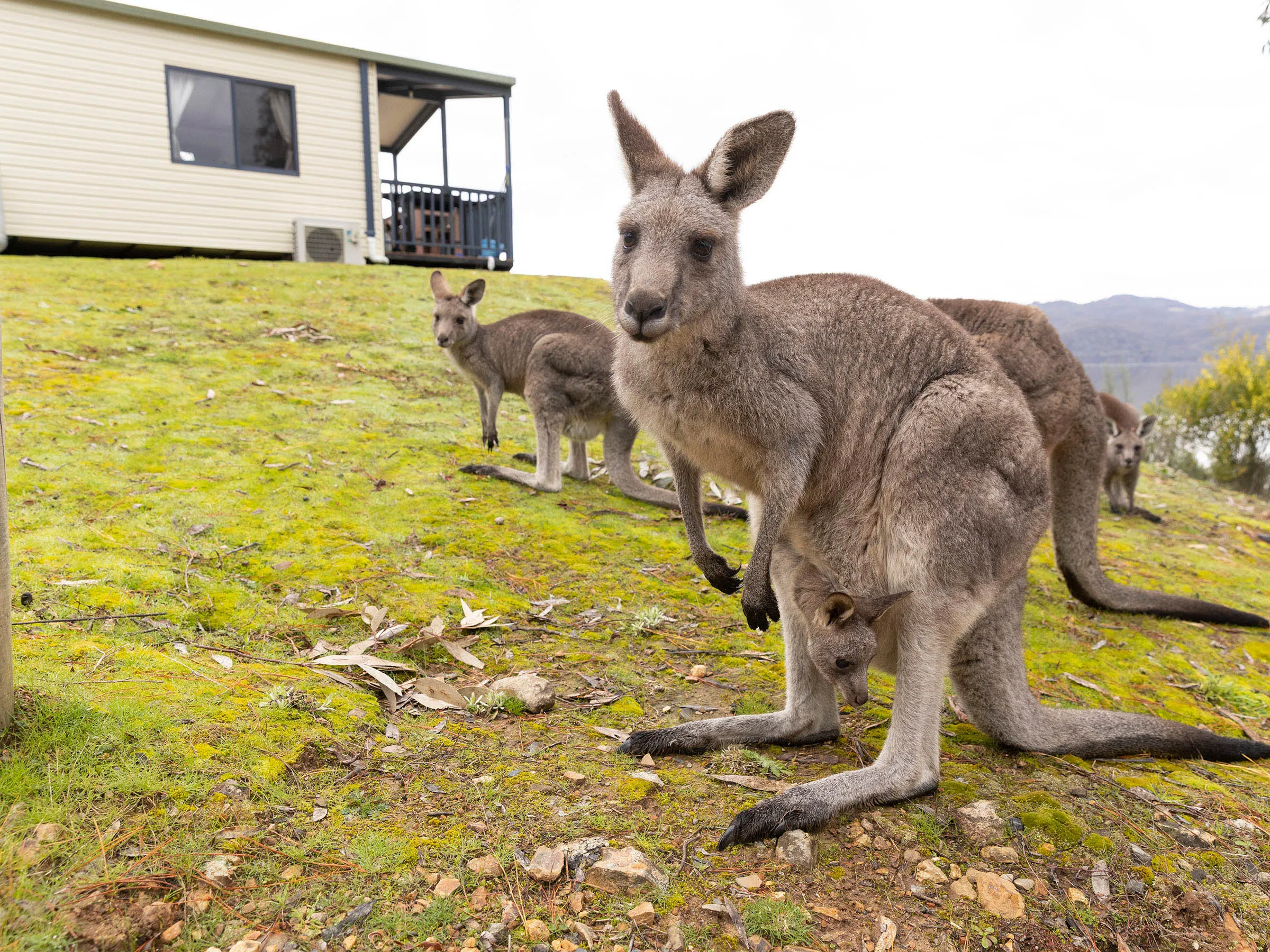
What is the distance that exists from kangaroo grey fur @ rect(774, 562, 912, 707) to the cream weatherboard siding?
609 inches

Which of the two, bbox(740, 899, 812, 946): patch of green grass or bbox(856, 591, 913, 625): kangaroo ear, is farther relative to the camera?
bbox(856, 591, 913, 625): kangaroo ear

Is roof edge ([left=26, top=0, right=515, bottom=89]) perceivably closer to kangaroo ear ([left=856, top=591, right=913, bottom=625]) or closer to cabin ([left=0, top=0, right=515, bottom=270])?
cabin ([left=0, top=0, right=515, bottom=270])

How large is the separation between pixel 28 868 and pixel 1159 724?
3579 millimetres

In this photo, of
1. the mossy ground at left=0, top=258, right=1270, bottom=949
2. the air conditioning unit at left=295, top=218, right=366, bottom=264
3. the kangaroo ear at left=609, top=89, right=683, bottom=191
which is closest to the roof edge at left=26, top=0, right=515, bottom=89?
the air conditioning unit at left=295, top=218, right=366, bottom=264

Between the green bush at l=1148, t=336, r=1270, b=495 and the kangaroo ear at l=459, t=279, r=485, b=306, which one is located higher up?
the kangaroo ear at l=459, t=279, r=485, b=306

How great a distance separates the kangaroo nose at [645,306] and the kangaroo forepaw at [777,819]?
157 centimetres

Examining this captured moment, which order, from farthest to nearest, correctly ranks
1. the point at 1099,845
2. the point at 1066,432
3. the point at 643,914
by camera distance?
the point at 1066,432, the point at 1099,845, the point at 643,914

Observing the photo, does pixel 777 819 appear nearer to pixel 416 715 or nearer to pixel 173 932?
pixel 416 715

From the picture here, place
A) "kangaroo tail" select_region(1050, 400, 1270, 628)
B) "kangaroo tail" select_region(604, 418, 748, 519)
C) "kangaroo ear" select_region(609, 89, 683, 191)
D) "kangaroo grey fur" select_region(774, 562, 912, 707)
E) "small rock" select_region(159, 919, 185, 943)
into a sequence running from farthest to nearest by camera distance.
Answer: "kangaroo tail" select_region(604, 418, 748, 519) → "kangaroo tail" select_region(1050, 400, 1270, 628) → "kangaroo ear" select_region(609, 89, 683, 191) → "kangaroo grey fur" select_region(774, 562, 912, 707) → "small rock" select_region(159, 919, 185, 943)

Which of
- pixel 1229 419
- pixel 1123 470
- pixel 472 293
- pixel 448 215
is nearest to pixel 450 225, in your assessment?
pixel 448 215

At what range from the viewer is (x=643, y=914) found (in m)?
1.99

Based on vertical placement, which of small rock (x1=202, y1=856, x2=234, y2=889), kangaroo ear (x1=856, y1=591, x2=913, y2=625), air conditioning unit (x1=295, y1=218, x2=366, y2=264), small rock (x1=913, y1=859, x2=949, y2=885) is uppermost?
air conditioning unit (x1=295, y1=218, x2=366, y2=264)

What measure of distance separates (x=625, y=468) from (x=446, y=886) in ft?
15.5

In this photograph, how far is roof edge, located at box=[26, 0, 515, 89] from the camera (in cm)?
1359
